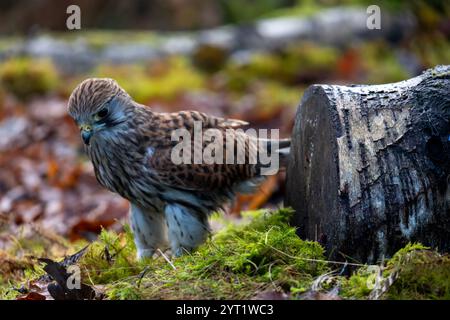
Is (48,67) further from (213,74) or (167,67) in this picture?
(213,74)

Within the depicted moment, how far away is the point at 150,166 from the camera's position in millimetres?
5148

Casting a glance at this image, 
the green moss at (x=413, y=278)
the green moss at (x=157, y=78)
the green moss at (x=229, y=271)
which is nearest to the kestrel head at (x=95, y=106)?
the green moss at (x=229, y=271)

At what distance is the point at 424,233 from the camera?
13.3 ft

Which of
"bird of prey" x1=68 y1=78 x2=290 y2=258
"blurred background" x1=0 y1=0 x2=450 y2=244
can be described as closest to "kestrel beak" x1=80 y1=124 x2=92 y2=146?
"bird of prey" x1=68 y1=78 x2=290 y2=258

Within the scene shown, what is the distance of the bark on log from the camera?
13.2ft

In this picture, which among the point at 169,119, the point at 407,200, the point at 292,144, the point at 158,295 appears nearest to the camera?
the point at 158,295

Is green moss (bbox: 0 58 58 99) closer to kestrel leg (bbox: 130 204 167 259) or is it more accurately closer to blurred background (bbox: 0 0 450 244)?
blurred background (bbox: 0 0 450 244)

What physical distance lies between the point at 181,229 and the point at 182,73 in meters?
8.70

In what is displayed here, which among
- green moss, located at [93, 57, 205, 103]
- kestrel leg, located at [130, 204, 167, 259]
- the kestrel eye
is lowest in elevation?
kestrel leg, located at [130, 204, 167, 259]

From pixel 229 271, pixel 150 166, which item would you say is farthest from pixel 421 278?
pixel 150 166

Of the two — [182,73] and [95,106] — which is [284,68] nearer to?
[182,73]

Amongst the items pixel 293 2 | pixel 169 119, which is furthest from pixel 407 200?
pixel 293 2

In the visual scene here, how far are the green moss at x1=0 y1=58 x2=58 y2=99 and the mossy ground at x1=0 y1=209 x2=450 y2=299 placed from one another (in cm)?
799
